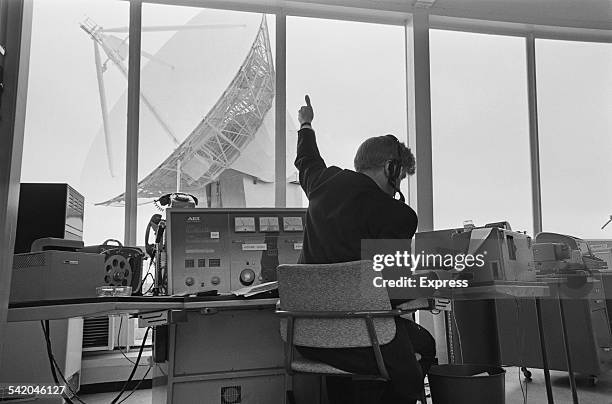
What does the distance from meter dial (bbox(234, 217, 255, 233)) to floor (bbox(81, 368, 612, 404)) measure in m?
1.40

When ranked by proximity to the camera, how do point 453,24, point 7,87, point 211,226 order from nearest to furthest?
point 7,87, point 211,226, point 453,24

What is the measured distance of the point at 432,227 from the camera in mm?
4094

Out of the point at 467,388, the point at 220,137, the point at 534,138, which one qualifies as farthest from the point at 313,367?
the point at 534,138

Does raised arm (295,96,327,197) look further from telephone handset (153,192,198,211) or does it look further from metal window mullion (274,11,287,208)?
metal window mullion (274,11,287,208)

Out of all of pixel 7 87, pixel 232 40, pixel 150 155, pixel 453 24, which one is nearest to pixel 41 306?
pixel 7 87

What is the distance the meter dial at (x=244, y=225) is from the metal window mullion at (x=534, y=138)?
3088mm

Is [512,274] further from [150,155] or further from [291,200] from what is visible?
[150,155]

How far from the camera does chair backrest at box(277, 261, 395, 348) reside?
144 centimetres

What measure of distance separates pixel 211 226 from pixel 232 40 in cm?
228

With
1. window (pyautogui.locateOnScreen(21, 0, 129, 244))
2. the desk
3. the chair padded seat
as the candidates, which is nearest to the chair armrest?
the chair padded seat

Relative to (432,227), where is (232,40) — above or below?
above

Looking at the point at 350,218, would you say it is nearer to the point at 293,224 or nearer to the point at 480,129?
the point at 293,224

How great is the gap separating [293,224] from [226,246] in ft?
1.03

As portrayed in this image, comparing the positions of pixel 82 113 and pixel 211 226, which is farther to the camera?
pixel 82 113
